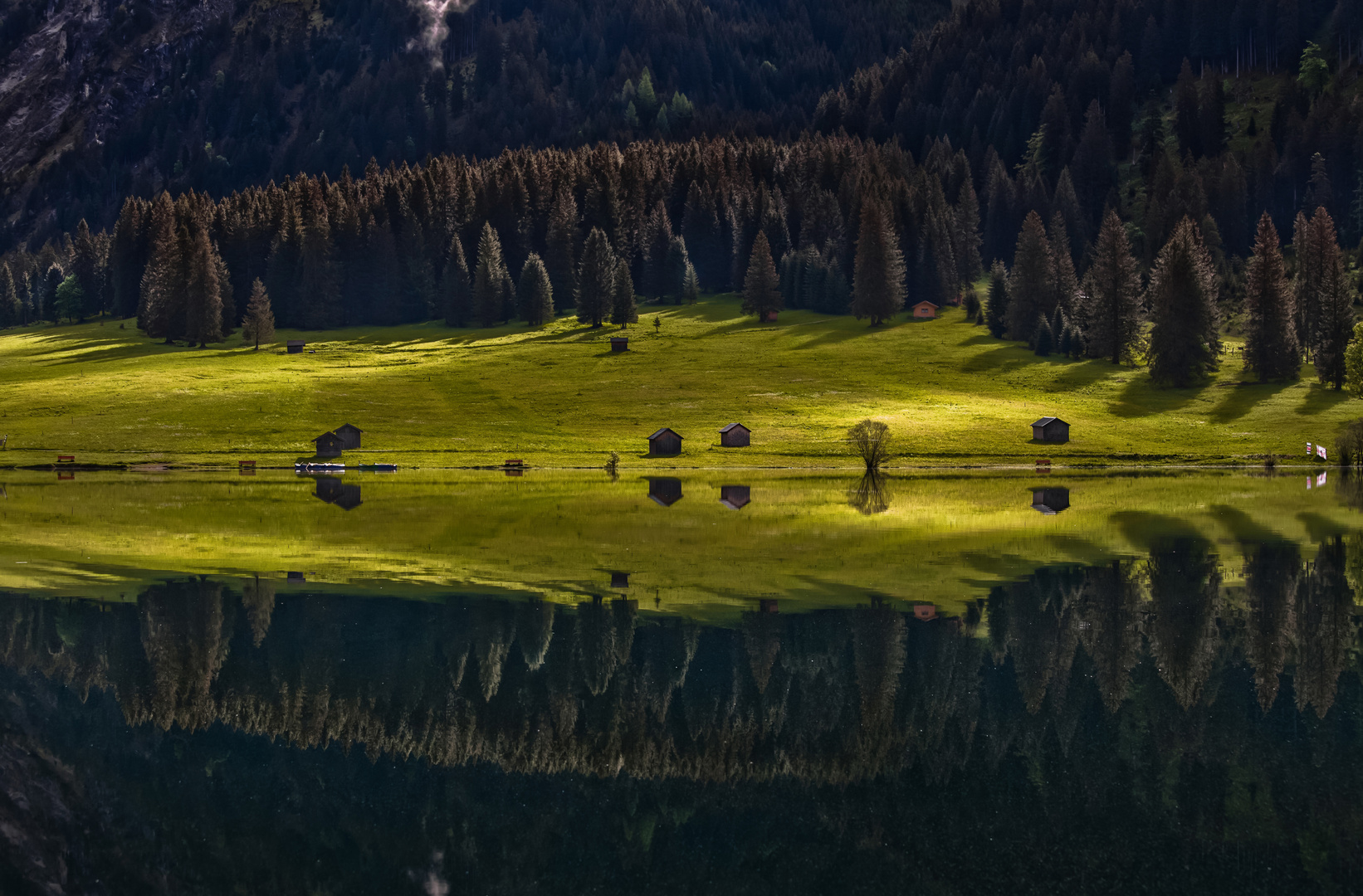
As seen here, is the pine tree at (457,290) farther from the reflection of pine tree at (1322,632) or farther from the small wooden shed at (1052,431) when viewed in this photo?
the reflection of pine tree at (1322,632)

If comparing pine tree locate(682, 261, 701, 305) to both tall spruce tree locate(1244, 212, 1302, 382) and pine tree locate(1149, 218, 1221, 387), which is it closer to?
pine tree locate(1149, 218, 1221, 387)

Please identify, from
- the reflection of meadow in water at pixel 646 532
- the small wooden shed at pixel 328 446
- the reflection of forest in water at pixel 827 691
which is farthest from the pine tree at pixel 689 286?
the reflection of forest in water at pixel 827 691

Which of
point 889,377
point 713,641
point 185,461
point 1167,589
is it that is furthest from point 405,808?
point 889,377

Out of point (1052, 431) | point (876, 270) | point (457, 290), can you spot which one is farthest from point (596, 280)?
point (1052, 431)

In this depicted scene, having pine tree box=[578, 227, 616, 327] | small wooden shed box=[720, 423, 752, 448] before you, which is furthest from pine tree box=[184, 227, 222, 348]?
small wooden shed box=[720, 423, 752, 448]

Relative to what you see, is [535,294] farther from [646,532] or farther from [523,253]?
[646,532]

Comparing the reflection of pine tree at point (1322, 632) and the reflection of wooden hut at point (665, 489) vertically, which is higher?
the reflection of pine tree at point (1322, 632)

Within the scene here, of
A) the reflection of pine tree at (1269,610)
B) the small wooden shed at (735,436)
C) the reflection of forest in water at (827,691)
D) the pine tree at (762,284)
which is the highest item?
the pine tree at (762,284)
